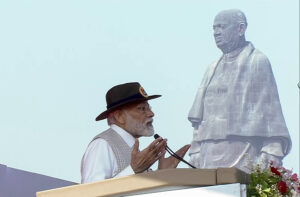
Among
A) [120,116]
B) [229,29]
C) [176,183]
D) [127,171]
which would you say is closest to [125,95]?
[120,116]

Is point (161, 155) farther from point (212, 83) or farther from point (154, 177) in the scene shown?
point (212, 83)

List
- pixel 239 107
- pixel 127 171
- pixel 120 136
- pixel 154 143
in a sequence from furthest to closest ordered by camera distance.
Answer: pixel 239 107
pixel 120 136
pixel 127 171
pixel 154 143

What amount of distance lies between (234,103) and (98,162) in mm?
14176

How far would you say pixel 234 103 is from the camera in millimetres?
18000

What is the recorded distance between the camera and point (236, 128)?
58.5 feet

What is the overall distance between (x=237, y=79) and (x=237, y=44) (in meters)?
0.66

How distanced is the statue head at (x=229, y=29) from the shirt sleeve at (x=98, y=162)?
14.1 m

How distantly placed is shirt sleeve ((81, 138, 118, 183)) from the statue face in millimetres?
14068

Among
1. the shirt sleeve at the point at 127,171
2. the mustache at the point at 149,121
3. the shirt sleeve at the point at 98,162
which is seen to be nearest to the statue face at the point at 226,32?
the mustache at the point at 149,121

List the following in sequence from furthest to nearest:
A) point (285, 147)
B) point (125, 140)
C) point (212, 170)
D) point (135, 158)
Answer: point (285, 147) < point (125, 140) < point (135, 158) < point (212, 170)

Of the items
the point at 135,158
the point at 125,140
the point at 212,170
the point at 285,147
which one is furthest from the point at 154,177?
the point at 285,147

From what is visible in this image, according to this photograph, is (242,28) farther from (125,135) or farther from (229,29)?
(125,135)

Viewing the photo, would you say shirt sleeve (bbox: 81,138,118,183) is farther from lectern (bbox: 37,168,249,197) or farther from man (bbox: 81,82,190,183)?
lectern (bbox: 37,168,249,197)

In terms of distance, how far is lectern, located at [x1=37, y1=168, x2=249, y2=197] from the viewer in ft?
9.31
